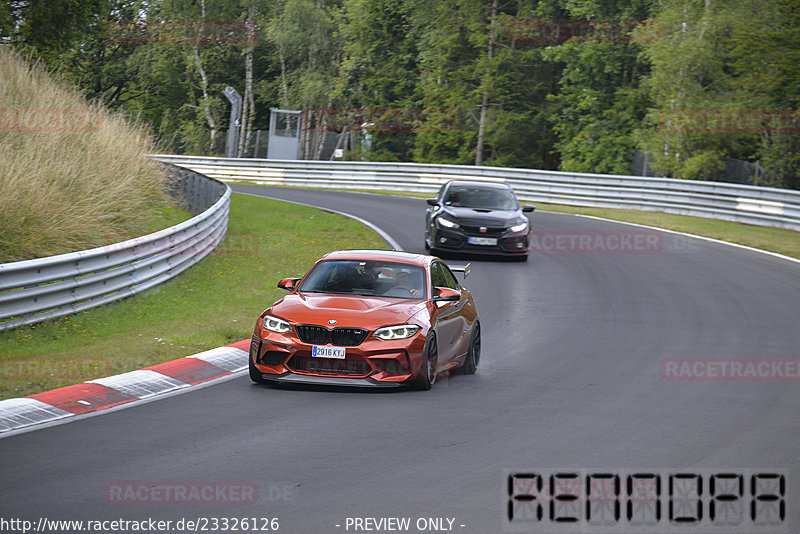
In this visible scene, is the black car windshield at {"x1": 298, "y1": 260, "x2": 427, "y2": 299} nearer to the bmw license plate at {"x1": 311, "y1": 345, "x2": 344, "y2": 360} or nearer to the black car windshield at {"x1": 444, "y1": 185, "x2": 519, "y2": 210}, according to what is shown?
the bmw license plate at {"x1": 311, "y1": 345, "x2": 344, "y2": 360}

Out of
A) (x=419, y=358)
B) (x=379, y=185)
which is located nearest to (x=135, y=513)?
(x=419, y=358)

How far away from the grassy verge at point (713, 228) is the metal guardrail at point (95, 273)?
1412 centimetres

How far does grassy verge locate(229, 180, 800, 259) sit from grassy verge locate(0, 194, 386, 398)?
1001 centimetres

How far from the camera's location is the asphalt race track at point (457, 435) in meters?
6.47

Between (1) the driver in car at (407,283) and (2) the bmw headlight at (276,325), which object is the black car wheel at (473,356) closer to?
(1) the driver in car at (407,283)

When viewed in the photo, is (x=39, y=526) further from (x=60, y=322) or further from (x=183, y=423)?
(x=60, y=322)

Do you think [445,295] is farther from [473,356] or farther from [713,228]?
[713,228]

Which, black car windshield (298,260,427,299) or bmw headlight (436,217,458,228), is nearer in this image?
black car windshield (298,260,427,299)

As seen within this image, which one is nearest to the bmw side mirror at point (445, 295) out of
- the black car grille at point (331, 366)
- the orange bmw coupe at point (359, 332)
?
the orange bmw coupe at point (359, 332)

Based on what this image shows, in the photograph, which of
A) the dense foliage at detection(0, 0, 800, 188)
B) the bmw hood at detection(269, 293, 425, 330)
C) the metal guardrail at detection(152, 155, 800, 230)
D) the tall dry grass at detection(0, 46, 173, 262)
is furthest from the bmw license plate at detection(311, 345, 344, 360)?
the dense foliage at detection(0, 0, 800, 188)

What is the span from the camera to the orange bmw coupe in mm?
10078

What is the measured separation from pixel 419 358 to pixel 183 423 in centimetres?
257

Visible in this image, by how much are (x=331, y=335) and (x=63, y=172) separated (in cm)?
1039

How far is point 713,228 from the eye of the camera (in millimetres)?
30016
